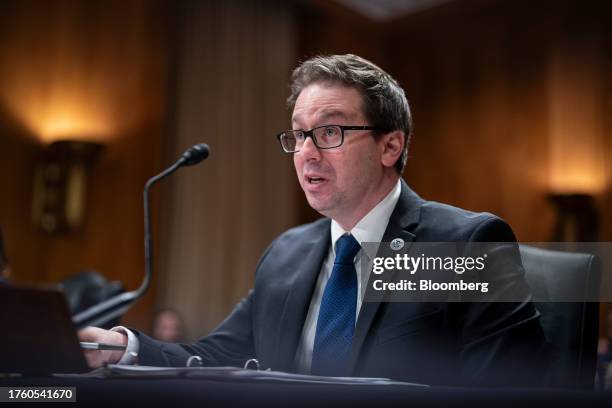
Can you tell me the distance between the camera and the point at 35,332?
102 cm

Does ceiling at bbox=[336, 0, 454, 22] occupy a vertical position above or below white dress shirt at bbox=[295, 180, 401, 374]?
above

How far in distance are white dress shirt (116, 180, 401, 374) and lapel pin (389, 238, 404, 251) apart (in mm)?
67

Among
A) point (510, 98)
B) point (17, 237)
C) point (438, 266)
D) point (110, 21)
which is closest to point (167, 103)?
point (110, 21)

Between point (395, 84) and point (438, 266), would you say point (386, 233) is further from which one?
point (395, 84)

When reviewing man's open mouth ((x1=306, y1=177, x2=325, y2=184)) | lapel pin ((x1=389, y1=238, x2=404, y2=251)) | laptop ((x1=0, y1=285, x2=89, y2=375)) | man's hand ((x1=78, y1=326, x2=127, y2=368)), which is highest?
man's open mouth ((x1=306, y1=177, x2=325, y2=184))

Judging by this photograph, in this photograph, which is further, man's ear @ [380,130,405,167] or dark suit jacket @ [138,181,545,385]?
man's ear @ [380,130,405,167]

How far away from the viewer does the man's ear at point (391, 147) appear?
1948mm

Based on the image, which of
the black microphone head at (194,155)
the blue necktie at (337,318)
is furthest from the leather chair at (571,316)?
the black microphone head at (194,155)

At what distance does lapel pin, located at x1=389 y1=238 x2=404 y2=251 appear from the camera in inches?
69.8

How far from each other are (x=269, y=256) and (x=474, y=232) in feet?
2.21

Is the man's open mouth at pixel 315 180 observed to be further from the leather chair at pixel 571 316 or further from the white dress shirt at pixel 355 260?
the leather chair at pixel 571 316

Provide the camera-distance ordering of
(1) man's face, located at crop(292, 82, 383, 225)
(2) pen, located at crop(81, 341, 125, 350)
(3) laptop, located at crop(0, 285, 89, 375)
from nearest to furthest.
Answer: (3) laptop, located at crop(0, 285, 89, 375), (2) pen, located at crop(81, 341, 125, 350), (1) man's face, located at crop(292, 82, 383, 225)

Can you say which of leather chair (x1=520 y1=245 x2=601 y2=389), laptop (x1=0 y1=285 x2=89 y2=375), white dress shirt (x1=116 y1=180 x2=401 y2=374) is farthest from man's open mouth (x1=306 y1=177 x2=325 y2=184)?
laptop (x1=0 y1=285 x2=89 y2=375)

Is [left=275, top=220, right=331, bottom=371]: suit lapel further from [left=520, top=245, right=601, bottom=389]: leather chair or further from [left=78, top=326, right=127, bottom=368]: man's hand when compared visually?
[left=520, top=245, right=601, bottom=389]: leather chair
